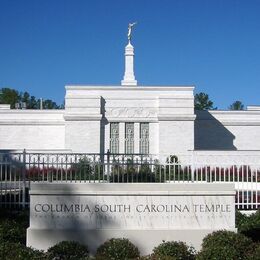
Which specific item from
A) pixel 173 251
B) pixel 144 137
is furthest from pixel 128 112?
pixel 173 251

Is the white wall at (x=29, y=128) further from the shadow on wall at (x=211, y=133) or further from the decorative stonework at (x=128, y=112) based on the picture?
the shadow on wall at (x=211, y=133)

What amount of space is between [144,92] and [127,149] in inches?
130

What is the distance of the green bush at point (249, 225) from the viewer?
8.91m

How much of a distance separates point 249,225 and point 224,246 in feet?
9.14

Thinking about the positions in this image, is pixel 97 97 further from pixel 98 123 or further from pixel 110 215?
pixel 110 215

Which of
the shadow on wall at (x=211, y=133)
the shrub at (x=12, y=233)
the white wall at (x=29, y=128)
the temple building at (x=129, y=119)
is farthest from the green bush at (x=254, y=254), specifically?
the shadow on wall at (x=211, y=133)

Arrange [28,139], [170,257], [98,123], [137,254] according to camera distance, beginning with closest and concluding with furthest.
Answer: [170,257] < [137,254] < [98,123] < [28,139]

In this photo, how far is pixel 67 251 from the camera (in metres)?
→ 7.04

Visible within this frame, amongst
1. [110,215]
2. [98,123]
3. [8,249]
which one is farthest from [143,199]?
[98,123]

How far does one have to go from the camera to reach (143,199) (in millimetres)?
7766

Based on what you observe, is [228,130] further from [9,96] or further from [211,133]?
[9,96]

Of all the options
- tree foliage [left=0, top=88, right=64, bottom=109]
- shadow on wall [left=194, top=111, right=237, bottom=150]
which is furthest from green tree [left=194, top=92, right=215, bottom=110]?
shadow on wall [left=194, top=111, right=237, bottom=150]

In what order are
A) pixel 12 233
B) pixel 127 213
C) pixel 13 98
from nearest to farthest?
pixel 127 213 → pixel 12 233 → pixel 13 98

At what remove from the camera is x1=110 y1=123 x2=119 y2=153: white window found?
2897 centimetres
